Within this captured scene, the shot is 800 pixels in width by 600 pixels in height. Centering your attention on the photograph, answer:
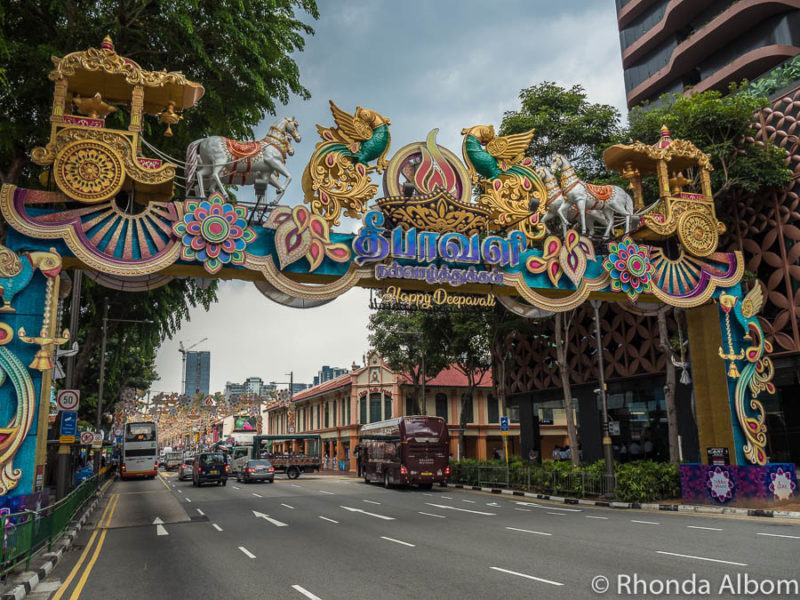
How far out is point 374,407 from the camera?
56875 millimetres

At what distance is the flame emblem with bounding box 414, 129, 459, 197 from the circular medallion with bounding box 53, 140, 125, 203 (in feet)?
26.1

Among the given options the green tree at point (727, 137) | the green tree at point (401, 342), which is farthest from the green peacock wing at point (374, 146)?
the green tree at point (401, 342)

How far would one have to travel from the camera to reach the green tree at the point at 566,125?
85.9 feet

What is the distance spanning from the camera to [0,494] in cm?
1233

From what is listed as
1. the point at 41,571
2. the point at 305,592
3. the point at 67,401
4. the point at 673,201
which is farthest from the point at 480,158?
the point at 41,571

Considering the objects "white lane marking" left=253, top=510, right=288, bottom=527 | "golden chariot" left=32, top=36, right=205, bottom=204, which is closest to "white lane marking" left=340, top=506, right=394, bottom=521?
"white lane marking" left=253, top=510, right=288, bottom=527

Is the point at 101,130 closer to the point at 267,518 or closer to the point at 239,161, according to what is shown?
the point at 239,161

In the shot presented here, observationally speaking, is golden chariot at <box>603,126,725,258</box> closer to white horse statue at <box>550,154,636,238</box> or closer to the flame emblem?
white horse statue at <box>550,154,636,238</box>

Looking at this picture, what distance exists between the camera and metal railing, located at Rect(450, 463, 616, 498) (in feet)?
76.2

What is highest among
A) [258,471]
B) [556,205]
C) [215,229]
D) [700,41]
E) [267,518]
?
[700,41]

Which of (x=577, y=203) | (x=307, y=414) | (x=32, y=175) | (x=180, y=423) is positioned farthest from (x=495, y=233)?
(x=180, y=423)

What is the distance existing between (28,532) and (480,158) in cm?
1457

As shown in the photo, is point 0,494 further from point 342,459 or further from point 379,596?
point 342,459

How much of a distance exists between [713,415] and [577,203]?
27.7 feet
